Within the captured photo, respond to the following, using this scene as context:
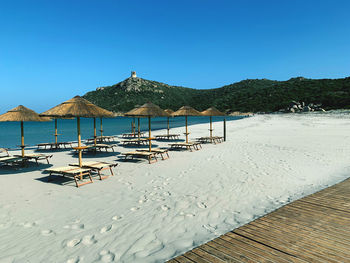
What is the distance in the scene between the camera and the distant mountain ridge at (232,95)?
2292 inches

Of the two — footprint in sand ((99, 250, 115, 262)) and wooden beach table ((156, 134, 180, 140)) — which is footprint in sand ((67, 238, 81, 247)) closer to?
footprint in sand ((99, 250, 115, 262))

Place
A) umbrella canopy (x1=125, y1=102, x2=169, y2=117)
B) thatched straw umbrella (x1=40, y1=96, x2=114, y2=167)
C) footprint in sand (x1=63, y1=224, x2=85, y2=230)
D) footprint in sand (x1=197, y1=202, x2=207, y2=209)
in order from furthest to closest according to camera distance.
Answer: umbrella canopy (x1=125, y1=102, x2=169, y2=117) < thatched straw umbrella (x1=40, y1=96, x2=114, y2=167) < footprint in sand (x1=197, y1=202, x2=207, y2=209) < footprint in sand (x1=63, y1=224, x2=85, y2=230)

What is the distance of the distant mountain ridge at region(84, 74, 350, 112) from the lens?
58.2m

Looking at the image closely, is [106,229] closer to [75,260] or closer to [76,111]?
[75,260]

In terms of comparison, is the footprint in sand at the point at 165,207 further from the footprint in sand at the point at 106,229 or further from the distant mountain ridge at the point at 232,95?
the distant mountain ridge at the point at 232,95

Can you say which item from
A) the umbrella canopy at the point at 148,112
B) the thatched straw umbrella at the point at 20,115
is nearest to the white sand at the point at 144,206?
the thatched straw umbrella at the point at 20,115

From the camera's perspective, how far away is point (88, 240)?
3.75 metres

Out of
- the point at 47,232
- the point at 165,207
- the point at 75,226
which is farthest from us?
the point at 165,207

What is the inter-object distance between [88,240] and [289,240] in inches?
118

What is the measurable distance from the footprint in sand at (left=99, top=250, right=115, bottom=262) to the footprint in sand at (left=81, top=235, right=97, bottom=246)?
0.35m

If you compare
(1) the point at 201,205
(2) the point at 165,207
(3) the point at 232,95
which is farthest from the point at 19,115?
(3) the point at 232,95

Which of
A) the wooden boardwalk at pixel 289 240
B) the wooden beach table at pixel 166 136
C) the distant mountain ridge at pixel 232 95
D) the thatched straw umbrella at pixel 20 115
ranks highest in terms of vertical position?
the distant mountain ridge at pixel 232 95

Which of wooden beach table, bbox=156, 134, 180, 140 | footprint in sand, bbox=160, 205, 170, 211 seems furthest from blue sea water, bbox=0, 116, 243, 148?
footprint in sand, bbox=160, 205, 170, 211

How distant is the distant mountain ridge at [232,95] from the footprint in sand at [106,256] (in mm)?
52098
